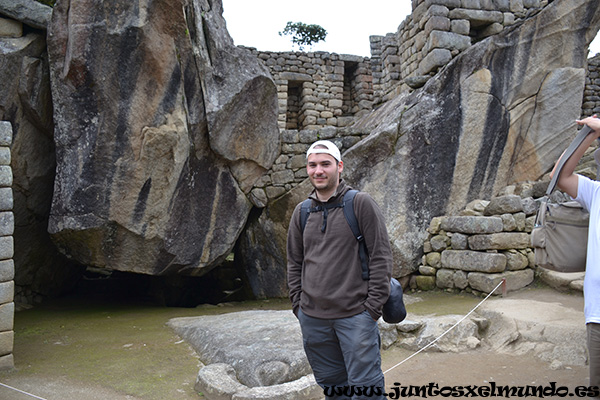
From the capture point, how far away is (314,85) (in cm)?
1302

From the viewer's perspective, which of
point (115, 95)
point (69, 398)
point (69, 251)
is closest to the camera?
point (69, 398)

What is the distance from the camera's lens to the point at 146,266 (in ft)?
24.2

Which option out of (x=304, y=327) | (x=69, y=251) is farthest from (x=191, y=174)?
(x=304, y=327)

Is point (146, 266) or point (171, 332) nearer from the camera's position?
point (171, 332)

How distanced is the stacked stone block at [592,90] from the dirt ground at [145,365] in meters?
8.20

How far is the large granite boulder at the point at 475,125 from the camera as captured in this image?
767 centimetres

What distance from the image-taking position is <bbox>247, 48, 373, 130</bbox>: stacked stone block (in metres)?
12.8

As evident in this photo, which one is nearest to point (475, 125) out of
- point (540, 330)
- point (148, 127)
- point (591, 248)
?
point (540, 330)

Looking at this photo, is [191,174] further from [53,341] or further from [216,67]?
[53,341]

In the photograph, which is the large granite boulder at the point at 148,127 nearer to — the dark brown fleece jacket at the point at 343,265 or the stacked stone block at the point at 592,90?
the dark brown fleece jacket at the point at 343,265

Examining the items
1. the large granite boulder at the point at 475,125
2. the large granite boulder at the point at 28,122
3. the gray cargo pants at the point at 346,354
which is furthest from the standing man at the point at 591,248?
the large granite boulder at the point at 28,122

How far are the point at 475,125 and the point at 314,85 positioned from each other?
6130 mm

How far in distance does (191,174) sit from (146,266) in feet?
5.24

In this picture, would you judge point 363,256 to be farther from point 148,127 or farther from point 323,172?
point 148,127
